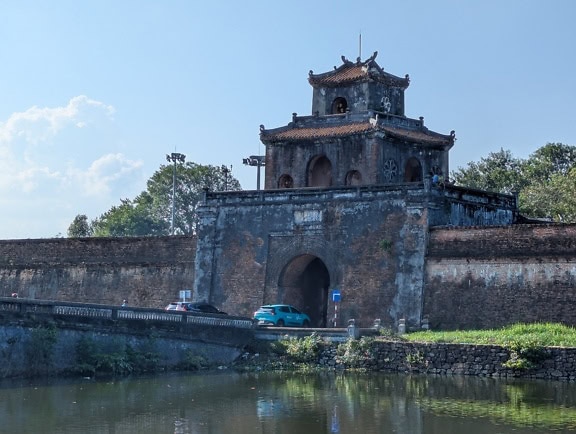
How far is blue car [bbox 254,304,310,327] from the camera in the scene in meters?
34.0

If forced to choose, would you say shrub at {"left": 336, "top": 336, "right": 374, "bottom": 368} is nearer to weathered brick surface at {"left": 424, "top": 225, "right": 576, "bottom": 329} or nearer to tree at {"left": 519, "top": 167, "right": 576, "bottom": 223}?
weathered brick surface at {"left": 424, "top": 225, "right": 576, "bottom": 329}

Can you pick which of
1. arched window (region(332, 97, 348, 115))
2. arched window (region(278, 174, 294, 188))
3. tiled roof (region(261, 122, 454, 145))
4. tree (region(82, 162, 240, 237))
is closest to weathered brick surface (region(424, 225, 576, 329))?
tiled roof (region(261, 122, 454, 145))

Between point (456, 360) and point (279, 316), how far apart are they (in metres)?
7.49

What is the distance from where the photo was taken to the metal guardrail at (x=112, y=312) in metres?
27.1

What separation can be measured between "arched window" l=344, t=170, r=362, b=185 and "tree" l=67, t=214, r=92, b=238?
42.3 metres

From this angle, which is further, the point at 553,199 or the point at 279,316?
the point at 553,199

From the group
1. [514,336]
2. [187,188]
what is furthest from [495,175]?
[514,336]

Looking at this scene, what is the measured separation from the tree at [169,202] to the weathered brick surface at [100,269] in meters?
26.5

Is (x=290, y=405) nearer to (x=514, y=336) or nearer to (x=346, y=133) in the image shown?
(x=514, y=336)

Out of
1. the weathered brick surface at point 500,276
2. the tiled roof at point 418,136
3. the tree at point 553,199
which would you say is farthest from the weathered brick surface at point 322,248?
the tree at point 553,199

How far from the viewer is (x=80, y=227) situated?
78000mm

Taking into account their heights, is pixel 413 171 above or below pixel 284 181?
above

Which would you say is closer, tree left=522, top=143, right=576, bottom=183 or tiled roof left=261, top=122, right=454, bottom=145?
tiled roof left=261, top=122, right=454, bottom=145

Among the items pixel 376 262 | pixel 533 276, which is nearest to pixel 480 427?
pixel 533 276
